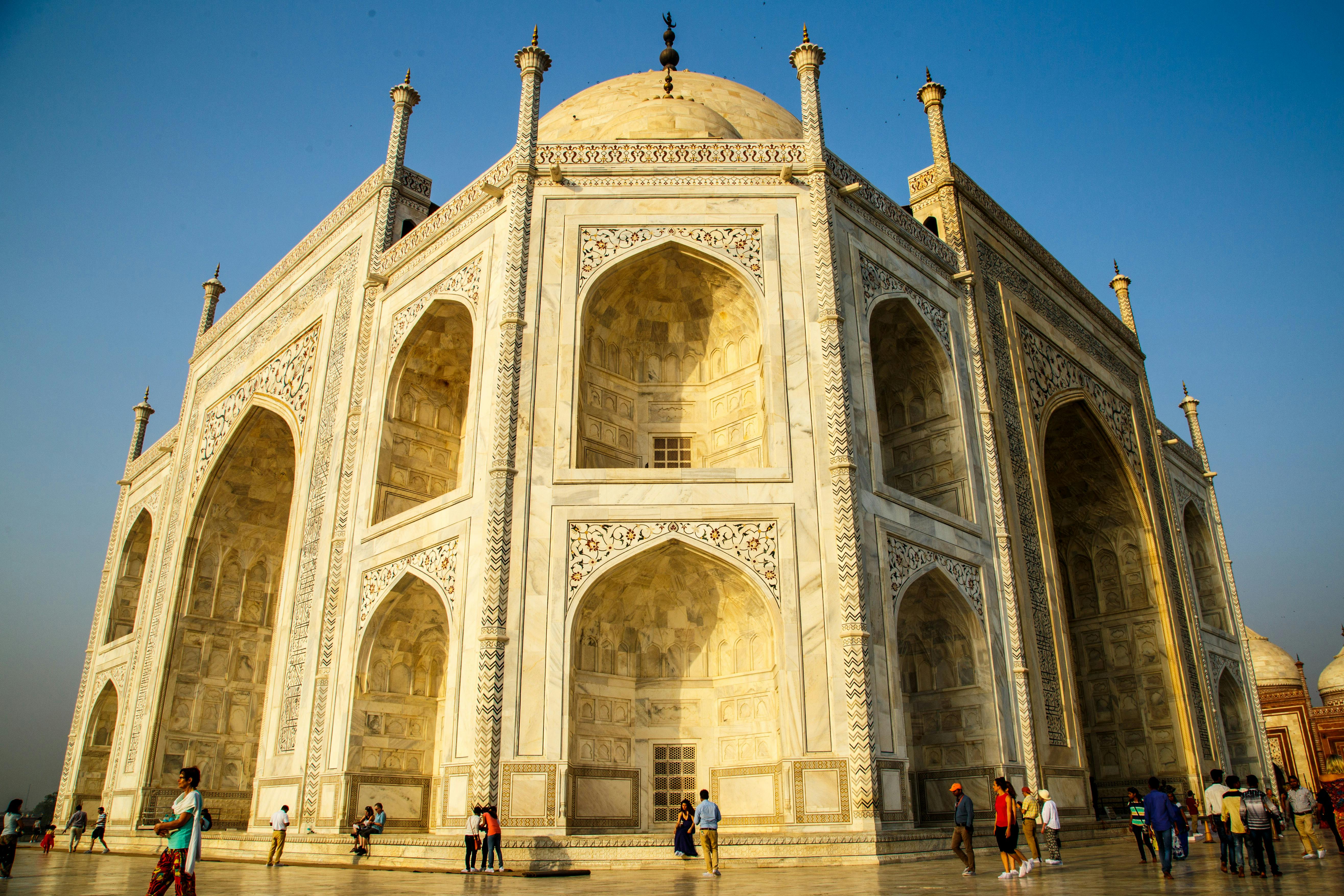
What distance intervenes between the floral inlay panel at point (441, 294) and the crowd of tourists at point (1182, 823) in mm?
8613

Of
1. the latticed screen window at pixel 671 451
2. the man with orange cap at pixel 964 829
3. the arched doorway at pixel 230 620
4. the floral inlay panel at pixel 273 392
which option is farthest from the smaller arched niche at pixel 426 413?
the man with orange cap at pixel 964 829

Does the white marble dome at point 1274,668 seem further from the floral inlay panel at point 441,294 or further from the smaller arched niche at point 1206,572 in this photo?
the floral inlay panel at point 441,294

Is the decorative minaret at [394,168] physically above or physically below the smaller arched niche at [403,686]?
above

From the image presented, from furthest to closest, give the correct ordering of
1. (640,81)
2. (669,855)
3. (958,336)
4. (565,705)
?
1. (640,81)
2. (958,336)
3. (565,705)
4. (669,855)

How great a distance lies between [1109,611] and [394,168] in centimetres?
1554

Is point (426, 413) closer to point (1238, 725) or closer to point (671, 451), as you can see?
point (671, 451)

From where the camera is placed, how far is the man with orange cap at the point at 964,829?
25.8 feet

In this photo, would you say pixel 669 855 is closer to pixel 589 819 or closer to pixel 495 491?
pixel 589 819

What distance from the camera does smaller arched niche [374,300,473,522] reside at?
44.5 ft

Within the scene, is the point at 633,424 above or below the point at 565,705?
above

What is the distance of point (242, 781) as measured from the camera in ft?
58.1

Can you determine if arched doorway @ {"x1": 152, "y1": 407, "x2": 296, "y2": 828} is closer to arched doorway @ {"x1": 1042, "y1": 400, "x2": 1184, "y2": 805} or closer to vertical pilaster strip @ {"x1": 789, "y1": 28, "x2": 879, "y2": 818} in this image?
vertical pilaster strip @ {"x1": 789, "y1": 28, "x2": 879, "y2": 818}

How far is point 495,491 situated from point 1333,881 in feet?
26.5

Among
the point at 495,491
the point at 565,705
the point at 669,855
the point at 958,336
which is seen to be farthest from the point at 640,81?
the point at 669,855
